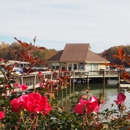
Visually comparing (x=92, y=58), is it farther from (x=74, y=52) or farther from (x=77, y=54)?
(x=74, y=52)

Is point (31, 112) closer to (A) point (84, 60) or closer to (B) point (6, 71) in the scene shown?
(B) point (6, 71)

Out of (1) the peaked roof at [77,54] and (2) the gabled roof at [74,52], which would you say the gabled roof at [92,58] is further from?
(2) the gabled roof at [74,52]

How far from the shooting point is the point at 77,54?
4009 centimetres

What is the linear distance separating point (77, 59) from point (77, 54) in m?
1.27

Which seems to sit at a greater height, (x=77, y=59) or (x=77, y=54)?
(x=77, y=54)

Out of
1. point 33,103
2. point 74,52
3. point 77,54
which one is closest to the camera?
point 33,103

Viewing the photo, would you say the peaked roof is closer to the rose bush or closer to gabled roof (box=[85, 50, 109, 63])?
gabled roof (box=[85, 50, 109, 63])

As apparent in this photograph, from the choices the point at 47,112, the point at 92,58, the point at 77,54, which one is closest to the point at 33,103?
the point at 47,112

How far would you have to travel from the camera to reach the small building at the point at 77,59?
3900cm

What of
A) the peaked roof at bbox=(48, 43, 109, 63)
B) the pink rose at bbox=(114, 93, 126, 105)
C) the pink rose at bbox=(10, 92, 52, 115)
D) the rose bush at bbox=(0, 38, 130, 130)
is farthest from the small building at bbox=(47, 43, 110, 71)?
the pink rose at bbox=(10, 92, 52, 115)

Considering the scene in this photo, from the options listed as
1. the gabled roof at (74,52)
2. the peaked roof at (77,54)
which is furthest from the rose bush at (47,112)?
the gabled roof at (74,52)

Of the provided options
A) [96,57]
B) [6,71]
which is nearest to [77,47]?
[96,57]

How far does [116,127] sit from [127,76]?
2.18 ft

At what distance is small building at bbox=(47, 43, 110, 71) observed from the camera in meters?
39.0
